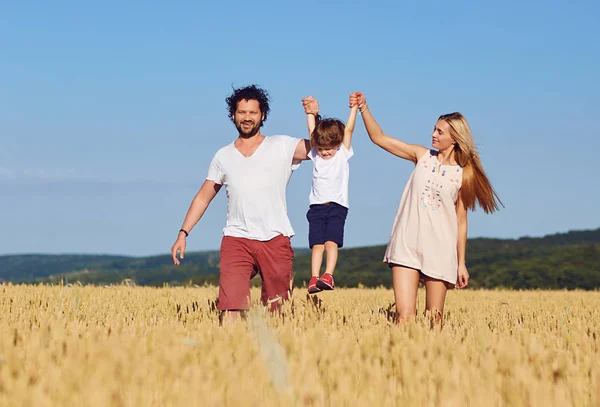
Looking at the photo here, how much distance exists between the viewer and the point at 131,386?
3254mm

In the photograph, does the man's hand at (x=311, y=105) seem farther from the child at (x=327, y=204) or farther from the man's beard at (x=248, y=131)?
the child at (x=327, y=204)

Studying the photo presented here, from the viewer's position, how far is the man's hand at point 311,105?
281 inches

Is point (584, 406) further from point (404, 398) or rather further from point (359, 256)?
point (359, 256)

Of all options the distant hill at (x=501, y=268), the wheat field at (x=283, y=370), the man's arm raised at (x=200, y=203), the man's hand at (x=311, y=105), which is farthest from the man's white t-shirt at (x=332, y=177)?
the distant hill at (x=501, y=268)

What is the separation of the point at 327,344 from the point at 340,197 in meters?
4.58

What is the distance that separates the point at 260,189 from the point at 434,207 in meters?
1.69

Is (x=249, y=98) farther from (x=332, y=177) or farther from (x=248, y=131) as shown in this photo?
(x=332, y=177)

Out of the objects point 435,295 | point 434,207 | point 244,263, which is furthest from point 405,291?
point 244,263

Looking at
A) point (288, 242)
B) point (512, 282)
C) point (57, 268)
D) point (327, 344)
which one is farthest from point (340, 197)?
point (57, 268)

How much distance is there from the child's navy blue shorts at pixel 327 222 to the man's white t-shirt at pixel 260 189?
6.09 ft

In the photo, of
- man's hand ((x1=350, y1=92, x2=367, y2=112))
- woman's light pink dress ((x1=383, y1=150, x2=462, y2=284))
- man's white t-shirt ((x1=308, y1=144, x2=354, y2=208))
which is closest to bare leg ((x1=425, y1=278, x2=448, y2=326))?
woman's light pink dress ((x1=383, y1=150, x2=462, y2=284))

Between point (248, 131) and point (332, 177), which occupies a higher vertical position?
point (248, 131)

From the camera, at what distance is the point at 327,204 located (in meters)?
8.98

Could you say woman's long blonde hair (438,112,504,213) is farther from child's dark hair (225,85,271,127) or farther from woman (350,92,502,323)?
child's dark hair (225,85,271,127)
